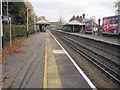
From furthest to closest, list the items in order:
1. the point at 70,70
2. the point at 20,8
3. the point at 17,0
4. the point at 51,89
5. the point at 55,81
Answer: the point at 20,8, the point at 17,0, the point at 70,70, the point at 55,81, the point at 51,89

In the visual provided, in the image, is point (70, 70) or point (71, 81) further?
point (70, 70)

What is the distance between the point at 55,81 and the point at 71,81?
641mm

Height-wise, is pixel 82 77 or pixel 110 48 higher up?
pixel 110 48

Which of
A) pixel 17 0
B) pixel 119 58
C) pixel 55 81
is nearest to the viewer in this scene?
pixel 55 81

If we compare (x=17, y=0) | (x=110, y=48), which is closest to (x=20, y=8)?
(x=17, y=0)

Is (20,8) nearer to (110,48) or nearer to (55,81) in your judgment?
(110,48)

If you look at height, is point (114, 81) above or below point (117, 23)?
below

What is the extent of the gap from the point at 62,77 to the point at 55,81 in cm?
67

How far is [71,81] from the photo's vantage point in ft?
22.1

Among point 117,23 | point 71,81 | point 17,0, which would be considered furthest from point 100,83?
point 17,0

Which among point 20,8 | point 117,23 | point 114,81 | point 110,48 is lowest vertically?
point 114,81

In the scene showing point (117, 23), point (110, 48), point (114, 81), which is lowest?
point (114, 81)

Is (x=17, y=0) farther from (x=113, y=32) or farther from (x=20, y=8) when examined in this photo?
(x=113, y=32)

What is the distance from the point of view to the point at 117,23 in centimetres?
2992
